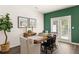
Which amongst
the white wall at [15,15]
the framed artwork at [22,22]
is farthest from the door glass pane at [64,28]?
the framed artwork at [22,22]

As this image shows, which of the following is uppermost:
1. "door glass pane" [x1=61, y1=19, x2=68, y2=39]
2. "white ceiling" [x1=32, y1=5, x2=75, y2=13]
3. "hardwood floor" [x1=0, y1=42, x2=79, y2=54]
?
"white ceiling" [x1=32, y1=5, x2=75, y2=13]

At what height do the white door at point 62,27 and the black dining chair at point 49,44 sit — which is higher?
the white door at point 62,27

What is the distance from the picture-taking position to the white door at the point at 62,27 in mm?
1743

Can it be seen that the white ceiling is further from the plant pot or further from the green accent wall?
the plant pot

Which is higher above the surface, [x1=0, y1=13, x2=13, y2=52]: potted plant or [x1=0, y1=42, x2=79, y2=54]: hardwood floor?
[x1=0, y1=13, x2=13, y2=52]: potted plant

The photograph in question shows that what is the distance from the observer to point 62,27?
5.93ft

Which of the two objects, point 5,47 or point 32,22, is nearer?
point 5,47

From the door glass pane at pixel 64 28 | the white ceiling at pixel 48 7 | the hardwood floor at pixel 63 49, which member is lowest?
the hardwood floor at pixel 63 49

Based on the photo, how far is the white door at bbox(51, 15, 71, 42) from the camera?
1.74 meters

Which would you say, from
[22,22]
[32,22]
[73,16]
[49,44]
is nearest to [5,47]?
[22,22]

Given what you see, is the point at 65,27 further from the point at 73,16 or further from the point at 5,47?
the point at 5,47

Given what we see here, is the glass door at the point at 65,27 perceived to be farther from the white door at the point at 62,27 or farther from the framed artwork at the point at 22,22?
the framed artwork at the point at 22,22

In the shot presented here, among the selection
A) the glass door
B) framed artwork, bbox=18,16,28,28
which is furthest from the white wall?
the glass door

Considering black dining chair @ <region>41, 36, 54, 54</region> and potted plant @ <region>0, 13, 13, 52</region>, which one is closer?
potted plant @ <region>0, 13, 13, 52</region>
